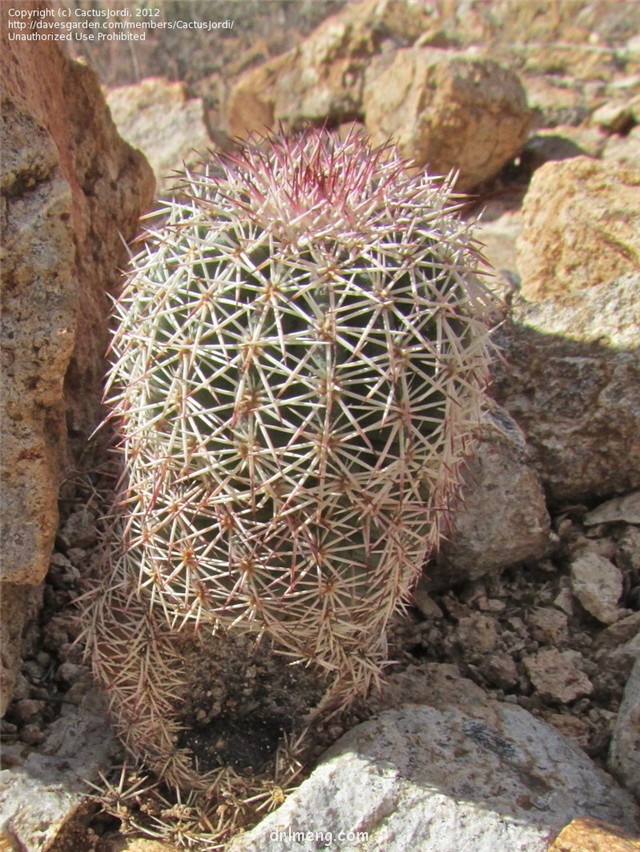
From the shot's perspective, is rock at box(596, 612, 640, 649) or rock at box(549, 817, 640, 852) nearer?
rock at box(549, 817, 640, 852)

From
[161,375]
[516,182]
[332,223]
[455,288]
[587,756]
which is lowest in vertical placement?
[587,756]

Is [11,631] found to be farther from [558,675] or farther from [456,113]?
[456,113]

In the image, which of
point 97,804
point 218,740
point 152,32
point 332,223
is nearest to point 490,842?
point 218,740

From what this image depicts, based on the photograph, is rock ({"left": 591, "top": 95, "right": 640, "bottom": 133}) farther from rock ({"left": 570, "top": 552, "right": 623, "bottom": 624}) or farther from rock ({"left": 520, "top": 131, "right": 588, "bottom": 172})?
rock ({"left": 570, "top": 552, "right": 623, "bottom": 624})

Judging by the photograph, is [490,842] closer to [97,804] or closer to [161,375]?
[97,804]

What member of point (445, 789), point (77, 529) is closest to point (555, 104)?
point (77, 529)

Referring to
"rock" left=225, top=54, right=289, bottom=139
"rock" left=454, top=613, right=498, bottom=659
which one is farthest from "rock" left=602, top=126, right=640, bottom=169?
"rock" left=454, top=613, right=498, bottom=659
